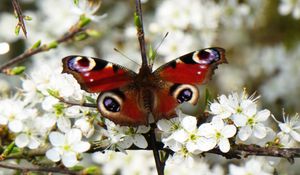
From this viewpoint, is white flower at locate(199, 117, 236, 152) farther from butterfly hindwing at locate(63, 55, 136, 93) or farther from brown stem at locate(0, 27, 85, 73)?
brown stem at locate(0, 27, 85, 73)

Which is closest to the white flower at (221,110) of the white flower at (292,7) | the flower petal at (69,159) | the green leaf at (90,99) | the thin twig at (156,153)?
the thin twig at (156,153)

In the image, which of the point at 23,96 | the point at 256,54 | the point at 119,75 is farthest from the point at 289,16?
the point at 119,75

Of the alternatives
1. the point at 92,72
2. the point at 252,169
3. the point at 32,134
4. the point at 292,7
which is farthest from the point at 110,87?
the point at 292,7

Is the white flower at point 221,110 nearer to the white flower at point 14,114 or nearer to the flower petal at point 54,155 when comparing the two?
the flower petal at point 54,155

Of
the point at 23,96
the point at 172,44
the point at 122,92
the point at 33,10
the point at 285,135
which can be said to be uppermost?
the point at 33,10

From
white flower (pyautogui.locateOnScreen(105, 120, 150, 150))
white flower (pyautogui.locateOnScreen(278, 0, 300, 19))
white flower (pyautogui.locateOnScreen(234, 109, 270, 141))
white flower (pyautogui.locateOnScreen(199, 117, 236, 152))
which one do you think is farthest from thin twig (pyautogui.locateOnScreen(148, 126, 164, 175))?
white flower (pyautogui.locateOnScreen(278, 0, 300, 19))

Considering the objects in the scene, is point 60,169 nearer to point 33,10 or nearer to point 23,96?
Result: point 23,96

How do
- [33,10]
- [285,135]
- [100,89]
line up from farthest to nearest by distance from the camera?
[33,10] < [285,135] < [100,89]
